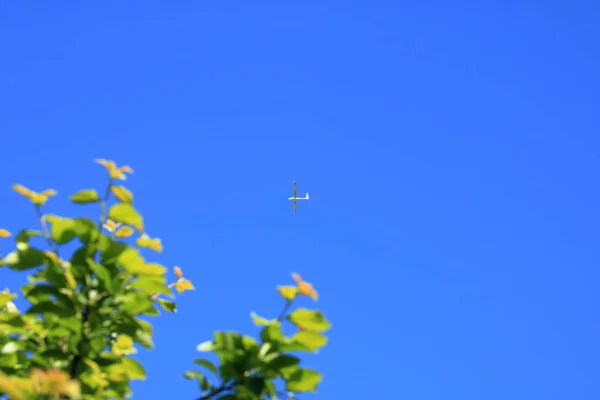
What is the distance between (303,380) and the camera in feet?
15.4

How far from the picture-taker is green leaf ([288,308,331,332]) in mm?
4633

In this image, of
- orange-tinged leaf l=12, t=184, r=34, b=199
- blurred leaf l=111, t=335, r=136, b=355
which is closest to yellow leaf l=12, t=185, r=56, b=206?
orange-tinged leaf l=12, t=184, r=34, b=199

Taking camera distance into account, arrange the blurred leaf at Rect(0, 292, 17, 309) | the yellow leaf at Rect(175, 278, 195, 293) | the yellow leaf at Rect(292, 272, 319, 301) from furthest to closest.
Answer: the yellow leaf at Rect(175, 278, 195, 293) → the blurred leaf at Rect(0, 292, 17, 309) → the yellow leaf at Rect(292, 272, 319, 301)

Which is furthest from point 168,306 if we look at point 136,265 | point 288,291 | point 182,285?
point 288,291

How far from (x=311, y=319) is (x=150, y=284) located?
4.42 ft

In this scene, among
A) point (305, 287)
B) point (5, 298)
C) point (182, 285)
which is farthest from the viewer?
point (182, 285)

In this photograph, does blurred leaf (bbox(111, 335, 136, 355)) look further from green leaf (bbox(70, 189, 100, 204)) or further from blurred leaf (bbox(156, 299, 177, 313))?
green leaf (bbox(70, 189, 100, 204))

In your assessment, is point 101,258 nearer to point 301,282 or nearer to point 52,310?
point 52,310

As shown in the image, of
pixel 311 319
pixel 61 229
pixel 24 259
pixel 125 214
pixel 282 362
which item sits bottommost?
pixel 282 362

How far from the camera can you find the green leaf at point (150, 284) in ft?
16.7

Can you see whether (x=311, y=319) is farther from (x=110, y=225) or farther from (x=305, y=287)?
(x=110, y=225)

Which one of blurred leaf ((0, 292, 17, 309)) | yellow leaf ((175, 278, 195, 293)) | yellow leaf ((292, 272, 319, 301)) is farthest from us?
yellow leaf ((175, 278, 195, 293))

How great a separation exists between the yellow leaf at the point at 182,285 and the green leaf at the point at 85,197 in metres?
1.57

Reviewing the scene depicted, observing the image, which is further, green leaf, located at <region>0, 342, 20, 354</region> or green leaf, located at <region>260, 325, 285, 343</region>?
green leaf, located at <region>0, 342, 20, 354</region>
